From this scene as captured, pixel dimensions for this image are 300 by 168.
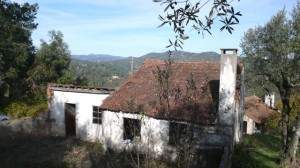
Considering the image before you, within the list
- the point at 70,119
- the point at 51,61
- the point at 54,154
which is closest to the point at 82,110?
the point at 70,119

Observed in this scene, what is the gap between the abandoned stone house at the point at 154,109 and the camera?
13.8 m

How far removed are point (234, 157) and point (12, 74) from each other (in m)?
20.5

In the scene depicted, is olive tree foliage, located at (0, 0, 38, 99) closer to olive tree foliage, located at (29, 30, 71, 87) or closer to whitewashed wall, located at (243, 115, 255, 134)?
olive tree foliage, located at (29, 30, 71, 87)

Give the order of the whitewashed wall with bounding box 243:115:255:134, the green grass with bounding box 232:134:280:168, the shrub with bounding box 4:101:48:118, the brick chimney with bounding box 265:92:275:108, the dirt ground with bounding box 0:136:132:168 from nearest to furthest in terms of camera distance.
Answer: the dirt ground with bounding box 0:136:132:168
the green grass with bounding box 232:134:280:168
the brick chimney with bounding box 265:92:275:108
the shrub with bounding box 4:101:48:118
the whitewashed wall with bounding box 243:115:255:134

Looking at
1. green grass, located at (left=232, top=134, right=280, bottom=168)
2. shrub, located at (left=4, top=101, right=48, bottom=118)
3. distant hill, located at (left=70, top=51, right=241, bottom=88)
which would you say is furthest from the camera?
shrub, located at (left=4, top=101, right=48, bottom=118)

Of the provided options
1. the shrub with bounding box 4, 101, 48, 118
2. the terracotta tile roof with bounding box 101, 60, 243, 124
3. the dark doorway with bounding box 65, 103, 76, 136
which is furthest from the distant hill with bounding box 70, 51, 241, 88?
the shrub with bounding box 4, 101, 48, 118

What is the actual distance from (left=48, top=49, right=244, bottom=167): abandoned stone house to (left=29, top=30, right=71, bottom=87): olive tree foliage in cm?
1062

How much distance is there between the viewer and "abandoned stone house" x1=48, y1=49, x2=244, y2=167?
13.8 metres

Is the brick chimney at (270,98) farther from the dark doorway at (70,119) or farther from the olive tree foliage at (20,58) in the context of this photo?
the olive tree foliage at (20,58)

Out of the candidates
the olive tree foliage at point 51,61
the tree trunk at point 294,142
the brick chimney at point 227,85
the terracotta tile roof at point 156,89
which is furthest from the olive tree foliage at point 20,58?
the tree trunk at point 294,142

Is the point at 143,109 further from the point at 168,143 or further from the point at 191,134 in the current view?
the point at 191,134

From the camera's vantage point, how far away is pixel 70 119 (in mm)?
21250

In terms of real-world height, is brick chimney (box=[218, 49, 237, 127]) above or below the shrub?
above

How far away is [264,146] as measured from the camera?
71.9ft
